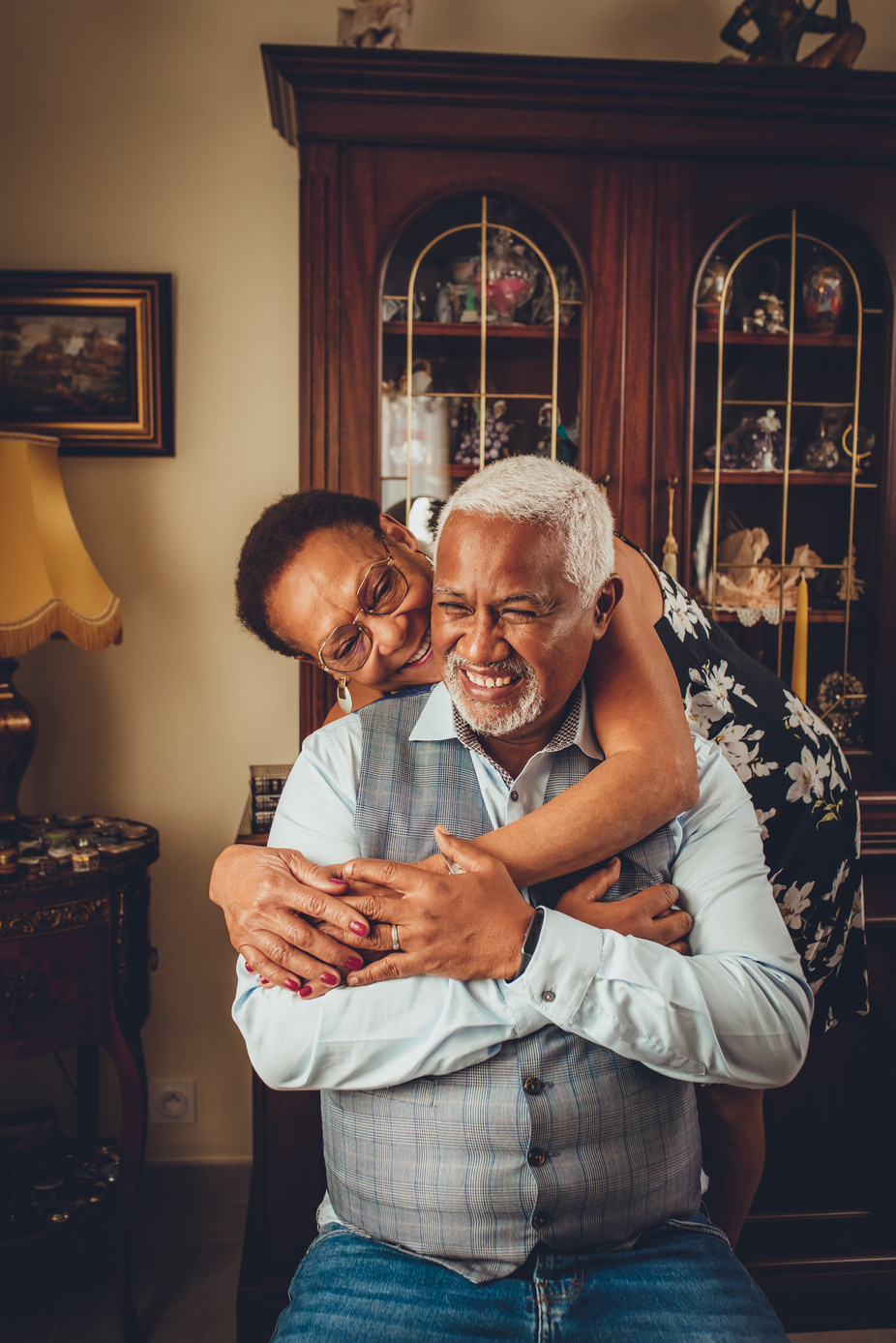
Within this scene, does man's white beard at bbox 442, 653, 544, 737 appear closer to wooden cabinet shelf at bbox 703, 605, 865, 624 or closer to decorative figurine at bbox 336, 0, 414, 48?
wooden cabinet shelf at bbox 703, 605, 865, 624

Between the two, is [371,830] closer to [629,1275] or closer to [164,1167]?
[629,1275]

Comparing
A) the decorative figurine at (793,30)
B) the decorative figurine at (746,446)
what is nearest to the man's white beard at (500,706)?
the decorative figurine at (746,446)

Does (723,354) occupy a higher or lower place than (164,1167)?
higher

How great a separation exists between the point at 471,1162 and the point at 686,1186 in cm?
30

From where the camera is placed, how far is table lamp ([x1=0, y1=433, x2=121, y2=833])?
1.77 m

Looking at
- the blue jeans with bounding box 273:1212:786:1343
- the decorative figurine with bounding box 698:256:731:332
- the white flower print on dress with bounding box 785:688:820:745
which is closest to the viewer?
the blue jeans with bounding box 273:1212:786:1343

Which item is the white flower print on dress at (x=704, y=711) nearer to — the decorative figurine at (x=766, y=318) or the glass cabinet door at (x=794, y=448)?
the glass cabinet door at (x=794, y=448)

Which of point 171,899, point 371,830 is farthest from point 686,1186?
point 171,899

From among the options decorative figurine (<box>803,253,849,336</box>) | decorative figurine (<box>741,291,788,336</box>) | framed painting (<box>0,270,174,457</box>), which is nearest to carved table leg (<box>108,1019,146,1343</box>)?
framed painting (<box>0,270,174,457</box>)

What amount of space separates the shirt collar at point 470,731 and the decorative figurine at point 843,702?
3.24 feet

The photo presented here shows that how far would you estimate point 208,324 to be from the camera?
2.22 m

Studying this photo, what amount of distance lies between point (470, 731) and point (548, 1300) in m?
0.69

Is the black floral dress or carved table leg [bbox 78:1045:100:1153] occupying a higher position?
the black floral dress

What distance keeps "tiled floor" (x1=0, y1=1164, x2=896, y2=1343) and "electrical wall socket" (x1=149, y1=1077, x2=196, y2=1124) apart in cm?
12
